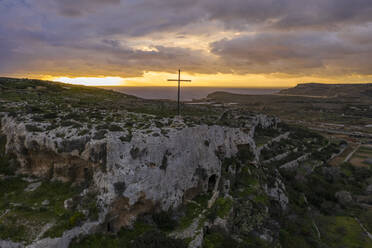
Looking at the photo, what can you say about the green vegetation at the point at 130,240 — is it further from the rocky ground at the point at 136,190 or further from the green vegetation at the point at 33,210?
the green vegetation at the point at 33,210

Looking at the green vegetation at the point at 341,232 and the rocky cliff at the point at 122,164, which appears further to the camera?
the green vegetation at the point at 341,232

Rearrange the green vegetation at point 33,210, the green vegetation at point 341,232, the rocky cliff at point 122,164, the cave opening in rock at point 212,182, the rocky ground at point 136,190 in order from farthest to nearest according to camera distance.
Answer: the green vegetation at point 341,232, the cave opening in rock at point 212,182, the rocky cliff at point 122,164, the rocky ground at point 136,190, the green vegetation at point 33,210

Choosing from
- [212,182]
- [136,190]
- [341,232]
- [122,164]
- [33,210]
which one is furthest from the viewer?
[341,232]

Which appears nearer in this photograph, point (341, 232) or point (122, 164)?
point (122, 164)

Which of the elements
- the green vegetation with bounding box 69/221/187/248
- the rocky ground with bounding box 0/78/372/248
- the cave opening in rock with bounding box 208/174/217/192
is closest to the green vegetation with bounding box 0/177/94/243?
the rocky ground with bounding box 0/78/372/248

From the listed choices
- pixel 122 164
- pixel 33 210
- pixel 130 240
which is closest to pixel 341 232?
pixel 130 240

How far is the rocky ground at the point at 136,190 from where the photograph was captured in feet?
46.9

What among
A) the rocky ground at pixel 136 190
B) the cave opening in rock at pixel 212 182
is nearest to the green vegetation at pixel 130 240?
the rocky ground at pixel 136 190

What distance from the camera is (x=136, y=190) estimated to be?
53.0 feet

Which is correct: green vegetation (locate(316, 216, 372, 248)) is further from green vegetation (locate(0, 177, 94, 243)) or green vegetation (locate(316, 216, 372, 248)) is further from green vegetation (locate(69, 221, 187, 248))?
green vegetation (locate(0, 177, 94, 243))

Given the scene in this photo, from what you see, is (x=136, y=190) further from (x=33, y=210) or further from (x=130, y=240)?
(x=33, y=210)

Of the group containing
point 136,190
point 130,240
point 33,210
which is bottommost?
point 130,240

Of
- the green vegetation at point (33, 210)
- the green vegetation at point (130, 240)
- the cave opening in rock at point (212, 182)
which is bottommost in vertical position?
the green vegetation at point (130, 240)

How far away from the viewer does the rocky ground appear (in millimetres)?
14305
